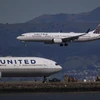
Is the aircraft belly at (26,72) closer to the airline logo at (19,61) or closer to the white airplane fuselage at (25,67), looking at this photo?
the white airplane fuselage at (25,67)

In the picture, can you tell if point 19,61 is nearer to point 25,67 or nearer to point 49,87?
point 25,67

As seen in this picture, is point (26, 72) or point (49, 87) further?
point (26, 72)

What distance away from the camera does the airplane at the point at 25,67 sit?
144625mm

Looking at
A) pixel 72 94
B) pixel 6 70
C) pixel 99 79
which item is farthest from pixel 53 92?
pixel 99 79

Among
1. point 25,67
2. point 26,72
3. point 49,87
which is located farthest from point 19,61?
point 49,87

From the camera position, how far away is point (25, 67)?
145 m

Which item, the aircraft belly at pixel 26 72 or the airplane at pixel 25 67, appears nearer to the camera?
the airplane at pixel 25 67

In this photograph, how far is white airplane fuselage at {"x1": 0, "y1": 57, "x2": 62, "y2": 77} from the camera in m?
145

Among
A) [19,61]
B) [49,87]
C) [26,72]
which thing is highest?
[19,61]

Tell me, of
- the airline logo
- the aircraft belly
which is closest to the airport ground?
the aircraft belly

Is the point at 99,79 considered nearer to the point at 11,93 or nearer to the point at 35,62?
the point at 35,62

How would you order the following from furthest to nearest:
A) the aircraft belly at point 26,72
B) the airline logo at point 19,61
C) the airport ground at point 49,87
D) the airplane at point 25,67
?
the airline logo at point 19,61, the aircraft belly at point 26,72, the airplane at point 25,67, the airport ground at point 49,87

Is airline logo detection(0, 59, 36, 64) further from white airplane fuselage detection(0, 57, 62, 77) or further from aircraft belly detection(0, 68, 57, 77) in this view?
aircraft belly detection(0, 68, 57, 77)

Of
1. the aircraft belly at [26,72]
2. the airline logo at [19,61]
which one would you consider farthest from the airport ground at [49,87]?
the airline logo at [19,61]
